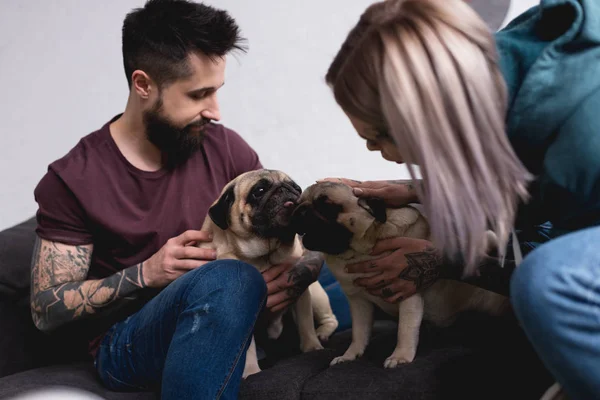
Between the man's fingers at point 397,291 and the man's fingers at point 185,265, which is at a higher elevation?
the man's fingers at point 185,265

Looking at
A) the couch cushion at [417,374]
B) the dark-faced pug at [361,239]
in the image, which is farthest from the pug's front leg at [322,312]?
the dark-faced pug at [361,239]

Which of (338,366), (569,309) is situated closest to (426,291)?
(338,366)

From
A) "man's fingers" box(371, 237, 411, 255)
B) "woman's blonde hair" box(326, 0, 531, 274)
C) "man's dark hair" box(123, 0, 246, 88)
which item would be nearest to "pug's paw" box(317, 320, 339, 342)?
"man's fingers" box(371, 237, 411, 255)

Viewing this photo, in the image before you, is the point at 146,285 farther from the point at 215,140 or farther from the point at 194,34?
the point at 194,34

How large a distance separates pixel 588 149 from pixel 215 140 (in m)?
1.42

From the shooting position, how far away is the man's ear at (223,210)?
1934mm

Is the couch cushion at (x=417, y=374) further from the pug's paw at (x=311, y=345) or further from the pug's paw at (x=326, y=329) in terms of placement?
the pug's paw at (x=326, y=329)

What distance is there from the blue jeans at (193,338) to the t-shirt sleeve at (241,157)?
0.66 metres

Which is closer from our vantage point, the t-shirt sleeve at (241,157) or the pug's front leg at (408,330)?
the pug's front leg at (408,330)

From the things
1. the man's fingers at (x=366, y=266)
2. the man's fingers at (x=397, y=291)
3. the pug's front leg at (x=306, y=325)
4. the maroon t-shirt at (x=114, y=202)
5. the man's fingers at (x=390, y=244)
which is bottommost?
the pug's front leg at (x=306, y=325)

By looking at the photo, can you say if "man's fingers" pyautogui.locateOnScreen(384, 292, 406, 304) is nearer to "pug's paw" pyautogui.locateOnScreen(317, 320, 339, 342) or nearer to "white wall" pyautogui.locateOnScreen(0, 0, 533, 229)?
"pug's paw" pyautogui.locateOnScreen(317, 320, 339, 342)

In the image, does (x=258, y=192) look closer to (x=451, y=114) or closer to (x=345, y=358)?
(x=345, y=358)

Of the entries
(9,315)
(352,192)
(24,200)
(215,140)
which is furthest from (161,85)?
(24,200)

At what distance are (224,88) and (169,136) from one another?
43.7 inches
